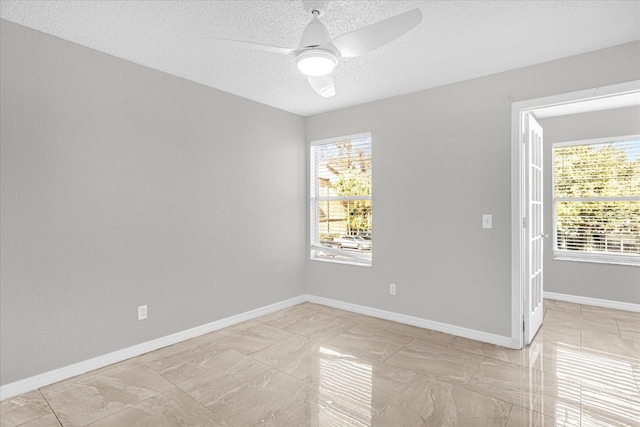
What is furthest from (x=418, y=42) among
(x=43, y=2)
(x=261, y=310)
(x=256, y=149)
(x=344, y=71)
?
(x=261, y=310)

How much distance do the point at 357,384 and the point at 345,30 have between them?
243cm

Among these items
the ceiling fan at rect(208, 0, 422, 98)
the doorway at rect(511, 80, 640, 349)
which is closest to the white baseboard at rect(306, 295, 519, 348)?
the doorway at rect(511, 80, 640, 349)

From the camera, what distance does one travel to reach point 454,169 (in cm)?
334

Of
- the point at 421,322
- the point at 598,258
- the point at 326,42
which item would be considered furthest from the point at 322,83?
the point at 598,258

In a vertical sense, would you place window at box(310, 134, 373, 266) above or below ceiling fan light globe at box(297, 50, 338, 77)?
below

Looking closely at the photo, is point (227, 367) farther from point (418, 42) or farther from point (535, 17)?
point (535, 17)

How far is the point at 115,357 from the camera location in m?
2.77

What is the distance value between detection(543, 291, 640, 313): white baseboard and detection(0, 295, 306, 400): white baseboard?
12.2 ft

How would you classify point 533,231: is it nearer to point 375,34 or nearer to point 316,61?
point 375,34

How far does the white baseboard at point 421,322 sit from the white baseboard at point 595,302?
2080 mm

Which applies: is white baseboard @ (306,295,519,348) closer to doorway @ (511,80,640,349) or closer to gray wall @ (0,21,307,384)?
doorway @ (511,80,640,349)

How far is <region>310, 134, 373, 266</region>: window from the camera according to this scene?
4098mm

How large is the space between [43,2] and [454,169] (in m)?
3.31

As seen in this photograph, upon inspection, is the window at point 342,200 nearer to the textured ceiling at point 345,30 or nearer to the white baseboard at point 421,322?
the white baseboard at point 421,322
